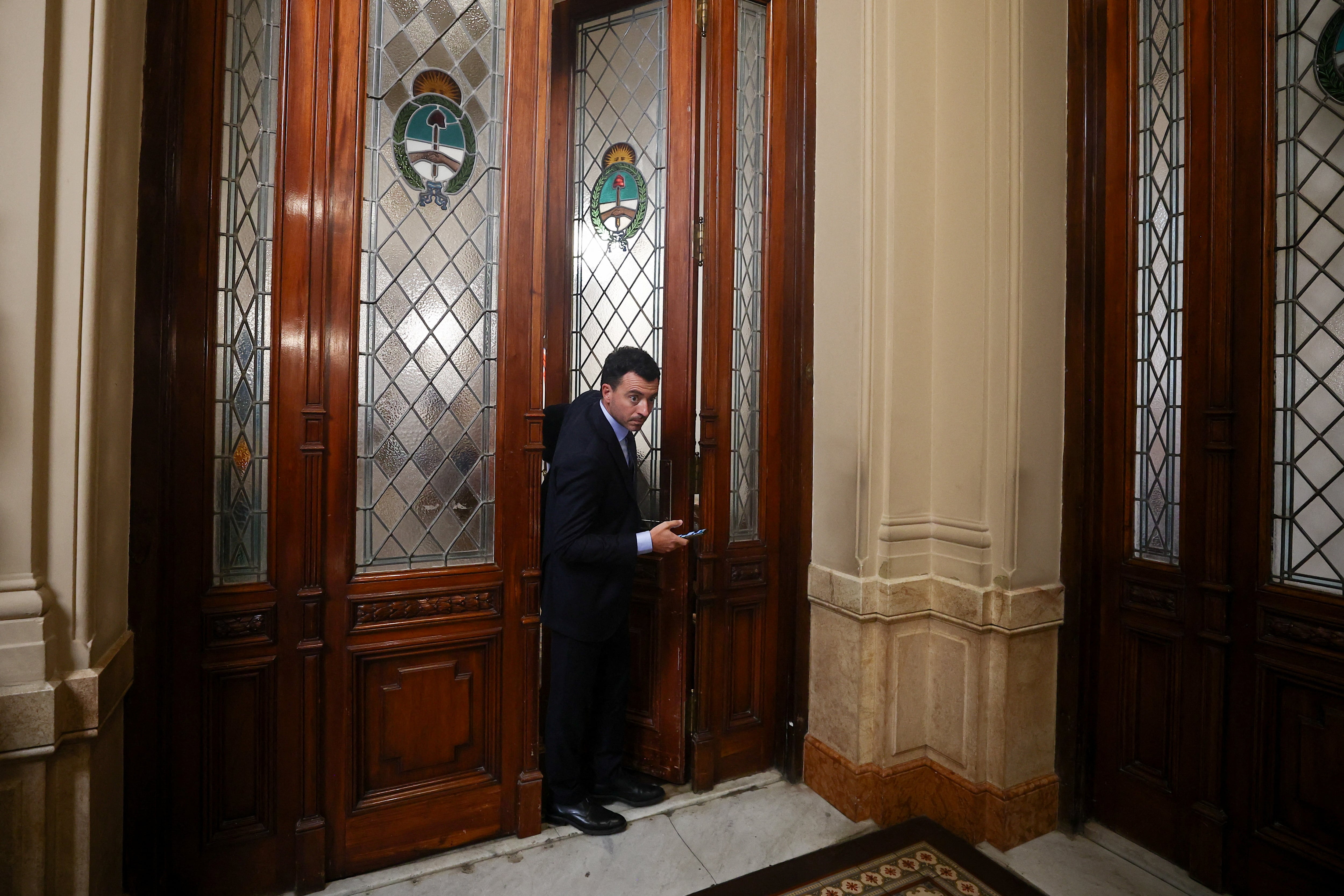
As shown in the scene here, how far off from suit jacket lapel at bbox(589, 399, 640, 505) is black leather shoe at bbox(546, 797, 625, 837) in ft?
3.82

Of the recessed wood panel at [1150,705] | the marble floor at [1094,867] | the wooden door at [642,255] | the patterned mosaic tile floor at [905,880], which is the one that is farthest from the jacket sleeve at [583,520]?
the recessed wood panel at [1150,705]

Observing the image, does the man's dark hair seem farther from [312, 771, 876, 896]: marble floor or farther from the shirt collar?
[312, 771, 876, 896]: marble floor

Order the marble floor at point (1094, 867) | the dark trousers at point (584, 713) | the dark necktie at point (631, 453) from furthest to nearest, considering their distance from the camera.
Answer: the dark necktie at point (631, 453) < the dark trousers at point (584, 713) < the marble floor at point (1094, 867)

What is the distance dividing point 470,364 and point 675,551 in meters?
1.08

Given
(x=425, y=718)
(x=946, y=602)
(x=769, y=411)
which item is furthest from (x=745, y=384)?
(x=425, y=718)

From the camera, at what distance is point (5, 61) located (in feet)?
4.64

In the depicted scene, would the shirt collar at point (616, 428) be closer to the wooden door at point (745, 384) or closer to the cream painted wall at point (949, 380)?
the wooden door at point (745, 384)

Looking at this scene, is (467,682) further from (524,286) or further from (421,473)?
(524,286)

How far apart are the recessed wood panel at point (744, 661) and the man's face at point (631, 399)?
0.90 meters

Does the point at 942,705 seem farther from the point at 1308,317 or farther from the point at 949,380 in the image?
the point at 1308,317

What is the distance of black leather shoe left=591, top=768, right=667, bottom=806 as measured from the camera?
257 cm

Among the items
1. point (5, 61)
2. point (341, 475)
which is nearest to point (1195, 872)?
point (341, 475)

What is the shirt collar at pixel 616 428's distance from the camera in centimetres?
246

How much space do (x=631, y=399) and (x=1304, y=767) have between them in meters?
2.30
